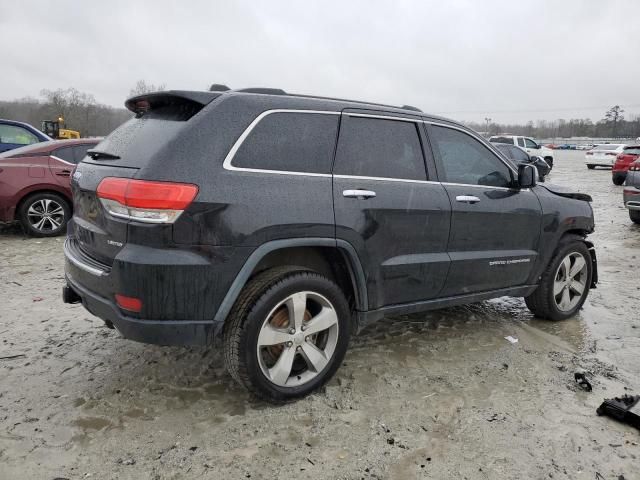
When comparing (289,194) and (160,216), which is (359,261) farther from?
(160,216)

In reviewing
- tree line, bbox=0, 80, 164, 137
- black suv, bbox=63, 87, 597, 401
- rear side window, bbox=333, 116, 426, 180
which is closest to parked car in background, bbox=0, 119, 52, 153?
black suv, bbox=63, 87, 597, 401

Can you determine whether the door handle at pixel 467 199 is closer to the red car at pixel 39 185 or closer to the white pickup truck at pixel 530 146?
the red car at pixel 39 185

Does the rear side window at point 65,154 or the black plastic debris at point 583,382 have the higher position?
the rear side window at point 65,154

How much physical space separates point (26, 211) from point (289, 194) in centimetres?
622

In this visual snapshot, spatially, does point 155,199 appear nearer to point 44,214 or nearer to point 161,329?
point 161,329

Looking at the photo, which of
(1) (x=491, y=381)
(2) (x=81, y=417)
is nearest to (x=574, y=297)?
(1) (x=491, y=381)

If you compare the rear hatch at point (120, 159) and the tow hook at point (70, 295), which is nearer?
the rear hatch at point (120, 159)

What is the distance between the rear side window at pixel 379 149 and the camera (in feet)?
10.4

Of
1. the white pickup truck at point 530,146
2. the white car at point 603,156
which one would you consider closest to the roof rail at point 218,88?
the white pickup truck at point 530,146

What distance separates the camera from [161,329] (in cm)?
261

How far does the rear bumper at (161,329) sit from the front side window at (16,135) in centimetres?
836

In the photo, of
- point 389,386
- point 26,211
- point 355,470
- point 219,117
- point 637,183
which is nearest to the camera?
point 355,470

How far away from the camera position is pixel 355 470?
2.45m

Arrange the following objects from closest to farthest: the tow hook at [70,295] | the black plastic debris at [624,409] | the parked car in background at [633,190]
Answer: the black plastic debris at [624,409] < the tow hook at [70,295] < the parked car in background at [633,190]
